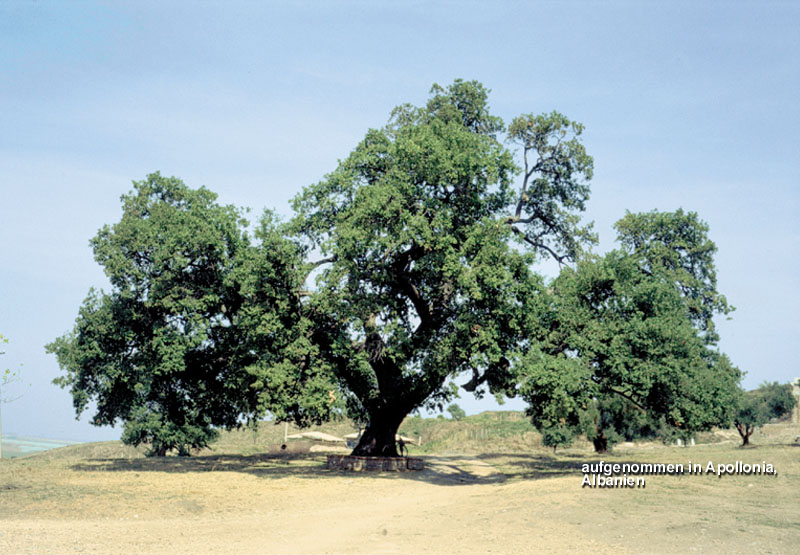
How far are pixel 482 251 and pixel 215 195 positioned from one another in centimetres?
1247

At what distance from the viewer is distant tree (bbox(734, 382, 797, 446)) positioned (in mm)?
49312

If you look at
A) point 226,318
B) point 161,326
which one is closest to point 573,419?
point 226,318

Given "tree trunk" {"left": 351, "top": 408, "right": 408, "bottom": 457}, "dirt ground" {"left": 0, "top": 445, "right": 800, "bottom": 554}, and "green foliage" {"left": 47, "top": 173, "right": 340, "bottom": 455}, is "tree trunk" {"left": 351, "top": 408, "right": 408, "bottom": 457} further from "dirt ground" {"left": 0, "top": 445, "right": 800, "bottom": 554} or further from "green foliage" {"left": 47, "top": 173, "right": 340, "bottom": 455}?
"dirt ground" {"left": 0, "top": 445, "right": 800, "bottom": 554}

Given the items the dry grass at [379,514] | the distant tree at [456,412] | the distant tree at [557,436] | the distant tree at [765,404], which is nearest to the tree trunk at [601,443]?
the distant tree at [557,436]

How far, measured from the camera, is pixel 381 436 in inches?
1087

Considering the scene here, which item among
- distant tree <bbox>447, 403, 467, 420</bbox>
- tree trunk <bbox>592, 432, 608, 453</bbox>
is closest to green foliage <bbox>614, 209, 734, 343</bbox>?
tree trunk <bbox>592, 432, 608, 453</bbox>

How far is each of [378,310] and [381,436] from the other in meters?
7.06

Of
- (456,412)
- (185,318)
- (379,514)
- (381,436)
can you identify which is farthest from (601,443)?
(456,412)

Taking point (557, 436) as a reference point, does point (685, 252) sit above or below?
above

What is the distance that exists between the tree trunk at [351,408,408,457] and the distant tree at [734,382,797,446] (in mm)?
33063

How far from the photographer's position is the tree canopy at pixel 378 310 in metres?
23.0

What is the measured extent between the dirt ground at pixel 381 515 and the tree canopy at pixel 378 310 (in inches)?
165

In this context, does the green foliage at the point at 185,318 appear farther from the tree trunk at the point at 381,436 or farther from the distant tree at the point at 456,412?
the distant tree at the point at 456,412

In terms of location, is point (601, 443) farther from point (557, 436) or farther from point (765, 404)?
point (765, 404)
